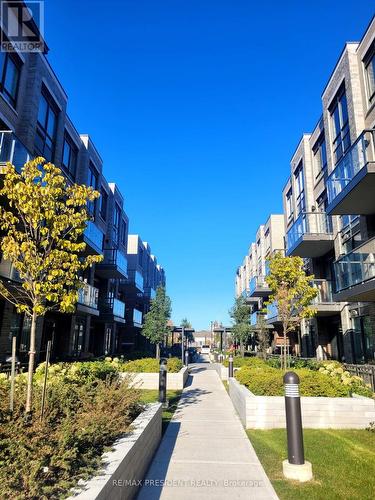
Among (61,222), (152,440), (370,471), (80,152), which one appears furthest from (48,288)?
(80,152)

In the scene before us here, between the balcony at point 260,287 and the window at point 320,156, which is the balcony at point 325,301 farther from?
the balcony at point 260,287

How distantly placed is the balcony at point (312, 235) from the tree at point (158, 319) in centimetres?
1004

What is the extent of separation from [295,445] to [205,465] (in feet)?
4.82

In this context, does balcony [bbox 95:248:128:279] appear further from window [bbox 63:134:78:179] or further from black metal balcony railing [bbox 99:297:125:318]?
window [bbox 63:134:78:179]

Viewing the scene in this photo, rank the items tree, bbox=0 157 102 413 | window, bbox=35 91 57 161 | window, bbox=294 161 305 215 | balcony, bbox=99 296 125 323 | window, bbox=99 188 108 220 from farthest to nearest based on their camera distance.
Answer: window, bbox=99 188 108 220, balcony, bbox=99 296 125 323, window, bbox=294 161 305 215, window, bbox=35 91 57 161, tree, bbox=0 157 102 413

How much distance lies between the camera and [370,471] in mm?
5293

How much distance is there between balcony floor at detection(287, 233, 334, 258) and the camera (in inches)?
803

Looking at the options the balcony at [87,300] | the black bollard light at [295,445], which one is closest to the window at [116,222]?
the balcony at [87,300]

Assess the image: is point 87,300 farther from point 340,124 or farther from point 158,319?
point 340,124

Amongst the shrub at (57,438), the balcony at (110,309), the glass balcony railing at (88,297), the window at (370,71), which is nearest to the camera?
the shrub at (57,438)

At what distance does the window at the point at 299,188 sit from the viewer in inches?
1028

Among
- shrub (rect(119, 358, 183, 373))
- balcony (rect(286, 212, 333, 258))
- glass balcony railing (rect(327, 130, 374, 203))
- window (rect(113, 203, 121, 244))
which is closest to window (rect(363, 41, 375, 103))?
glass balcony railing (rect(327, 130, 374, 203))

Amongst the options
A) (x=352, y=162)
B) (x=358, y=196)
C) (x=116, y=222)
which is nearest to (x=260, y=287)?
(x=116, y=222)

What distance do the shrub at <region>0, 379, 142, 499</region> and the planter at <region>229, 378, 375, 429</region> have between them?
285 centimetres
